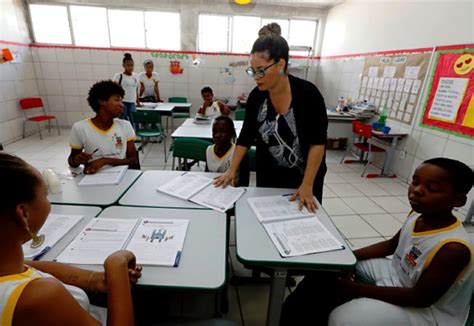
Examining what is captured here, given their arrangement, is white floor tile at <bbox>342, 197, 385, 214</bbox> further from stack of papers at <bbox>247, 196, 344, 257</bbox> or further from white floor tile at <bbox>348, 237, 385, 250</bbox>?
stack of papers at <bbox>247, 196, 344, 257</bbox>

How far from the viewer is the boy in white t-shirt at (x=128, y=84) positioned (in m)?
4.73

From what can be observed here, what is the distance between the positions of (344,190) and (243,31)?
468cm

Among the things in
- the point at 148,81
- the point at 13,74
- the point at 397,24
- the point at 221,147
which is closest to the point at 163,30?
the point at 148,81

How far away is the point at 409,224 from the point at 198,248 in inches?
36.5

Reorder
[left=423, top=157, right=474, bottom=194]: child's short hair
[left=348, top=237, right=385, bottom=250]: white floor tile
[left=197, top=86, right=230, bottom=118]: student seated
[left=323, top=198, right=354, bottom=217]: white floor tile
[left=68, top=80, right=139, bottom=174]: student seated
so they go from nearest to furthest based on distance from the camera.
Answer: [left=423, top=157, right=474, bottom=194]: child's short hair
[left=68, top=80, right=139, bottom=174]: student seated
[left=348, top=237, right=385, bottom=250]: white floor tile
[left=323, top=198, right=354, bottom=217]: white floor tile
[left=197, top=86, right=230, bottom=118]: student seated

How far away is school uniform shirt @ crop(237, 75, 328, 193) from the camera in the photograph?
1.45 metres

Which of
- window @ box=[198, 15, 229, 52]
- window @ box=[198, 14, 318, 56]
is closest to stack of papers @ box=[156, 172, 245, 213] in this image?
window @ box=[198, 14, 318, 56]

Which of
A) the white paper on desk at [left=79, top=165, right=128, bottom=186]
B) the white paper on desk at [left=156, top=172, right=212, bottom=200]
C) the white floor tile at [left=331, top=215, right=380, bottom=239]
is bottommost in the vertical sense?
the white floor tile at [left=331, top=215, right=380, bottom=239]

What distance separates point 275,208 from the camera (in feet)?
4.49

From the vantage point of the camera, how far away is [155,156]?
4.71 m

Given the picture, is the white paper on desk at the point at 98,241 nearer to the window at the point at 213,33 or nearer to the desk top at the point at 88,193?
the desk top at the point at 88,193

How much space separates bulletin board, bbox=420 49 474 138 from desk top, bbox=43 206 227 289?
10.8 ft

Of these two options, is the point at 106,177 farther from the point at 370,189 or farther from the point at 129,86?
the point at 129,86

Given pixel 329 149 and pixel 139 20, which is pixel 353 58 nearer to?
pixel 329 149
